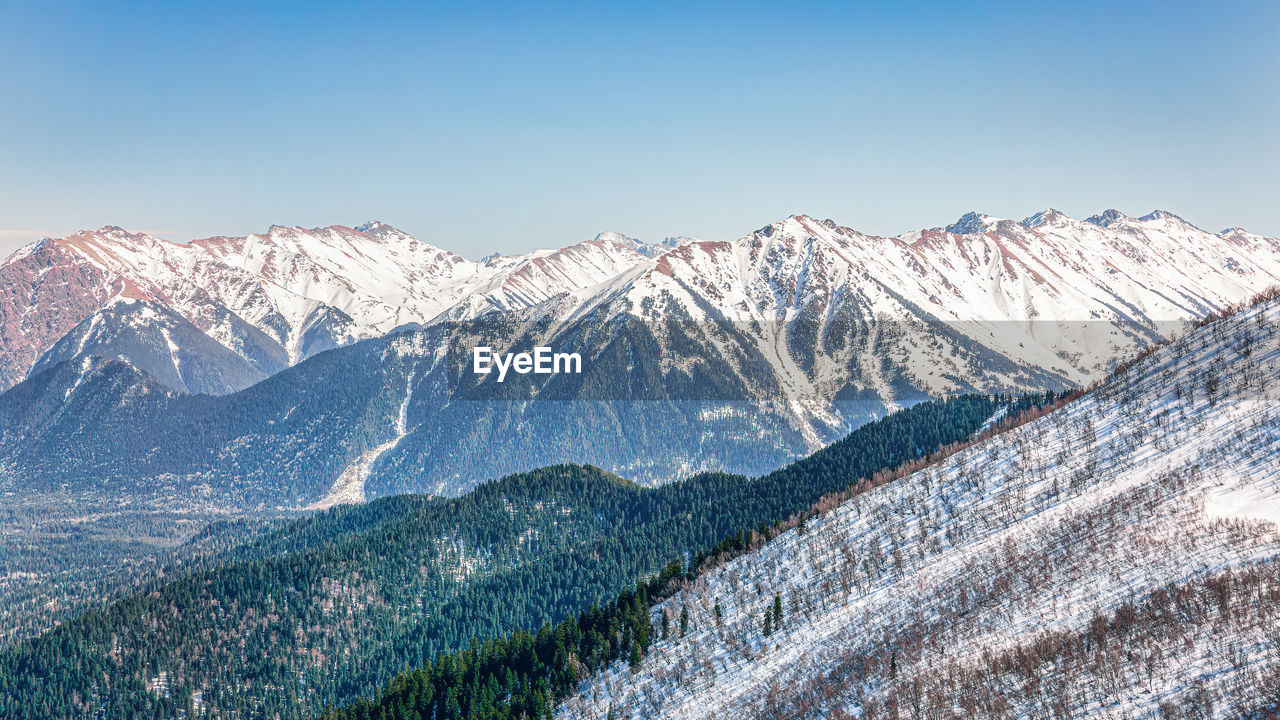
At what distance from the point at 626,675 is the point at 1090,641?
6204cm

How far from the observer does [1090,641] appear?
226 ft

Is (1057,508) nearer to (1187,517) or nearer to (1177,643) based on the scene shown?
(1187,517)

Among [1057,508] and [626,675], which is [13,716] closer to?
[626,675]

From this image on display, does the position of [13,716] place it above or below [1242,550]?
below

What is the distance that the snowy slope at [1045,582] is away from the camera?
63875 mm

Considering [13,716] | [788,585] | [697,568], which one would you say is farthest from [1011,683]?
[13,716]

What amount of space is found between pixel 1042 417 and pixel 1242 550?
7383cm

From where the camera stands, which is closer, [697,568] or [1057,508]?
[1057,508]

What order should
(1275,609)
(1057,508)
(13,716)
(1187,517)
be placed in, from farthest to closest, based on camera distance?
1. (13,716)
2. (1057,508)
3. (1187,517)
4. (1275,609)

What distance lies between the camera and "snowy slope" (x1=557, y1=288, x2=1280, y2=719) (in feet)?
210

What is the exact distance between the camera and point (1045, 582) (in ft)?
276

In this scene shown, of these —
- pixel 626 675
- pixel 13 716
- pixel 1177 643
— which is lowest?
pixel 13 716

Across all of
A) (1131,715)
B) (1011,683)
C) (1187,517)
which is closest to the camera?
(1131,715)

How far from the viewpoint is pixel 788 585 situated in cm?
11931
